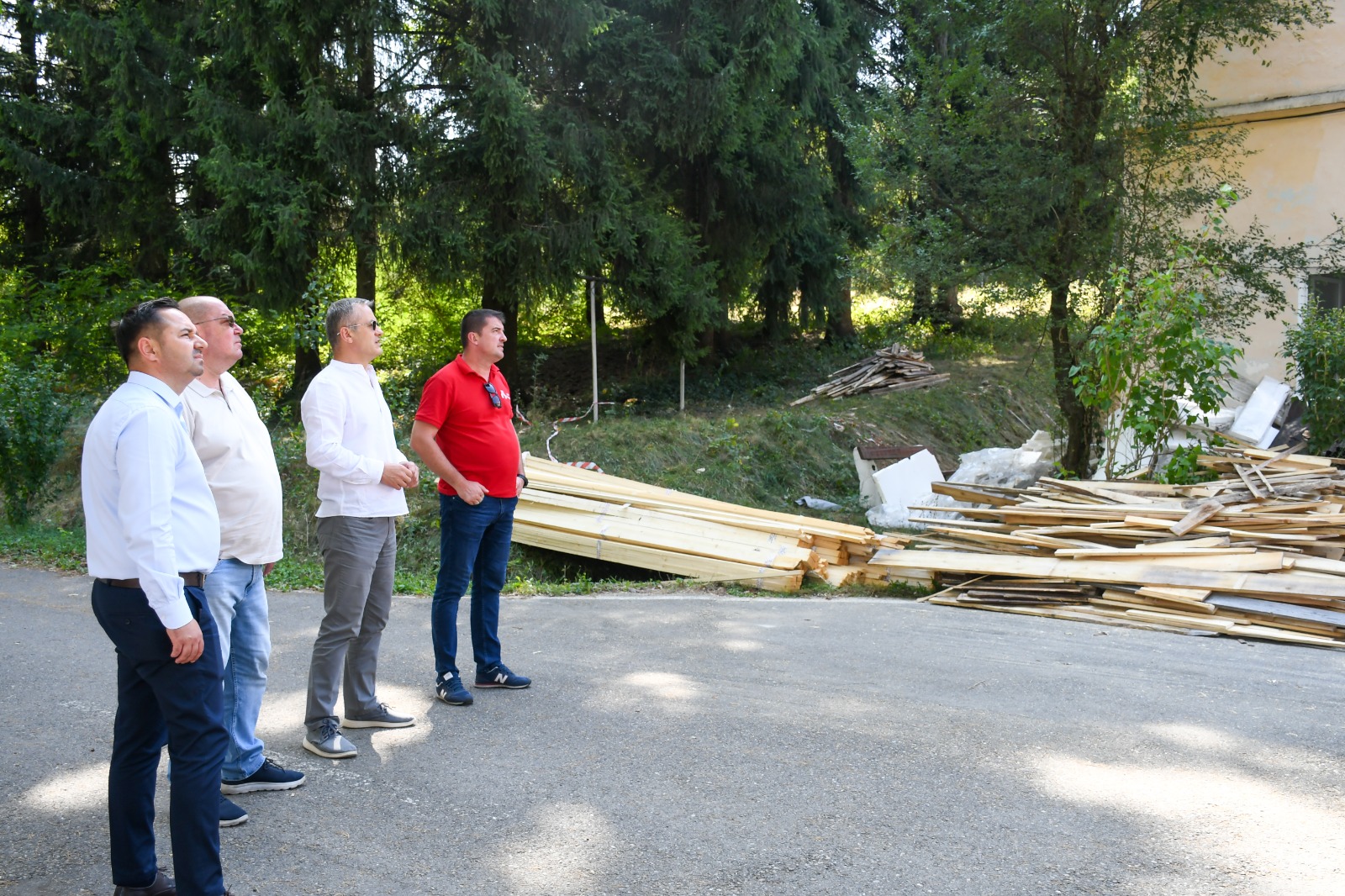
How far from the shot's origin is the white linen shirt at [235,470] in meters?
4.19

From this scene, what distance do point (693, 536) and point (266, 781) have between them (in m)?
5.54

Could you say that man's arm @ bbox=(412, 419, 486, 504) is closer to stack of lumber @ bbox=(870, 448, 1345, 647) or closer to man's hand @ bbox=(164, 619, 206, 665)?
man's hand @ bbox=(164, 619, 206, 665)

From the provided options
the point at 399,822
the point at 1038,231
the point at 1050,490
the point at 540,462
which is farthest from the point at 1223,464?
the point at 399,822

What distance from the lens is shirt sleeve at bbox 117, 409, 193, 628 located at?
3.31 meters

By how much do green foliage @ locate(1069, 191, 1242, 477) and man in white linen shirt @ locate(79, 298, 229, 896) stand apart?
9.75 m

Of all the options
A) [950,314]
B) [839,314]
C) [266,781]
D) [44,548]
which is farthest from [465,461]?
[950,314]

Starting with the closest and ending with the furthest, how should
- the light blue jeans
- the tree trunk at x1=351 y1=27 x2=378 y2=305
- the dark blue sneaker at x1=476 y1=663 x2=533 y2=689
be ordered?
1. the light blue jeans
2. the dark blue sneaker at x1=476 y1=663 x2=533 y2=689
3. the tree trunk at x1=351 y1=27 x2=378 y2=305

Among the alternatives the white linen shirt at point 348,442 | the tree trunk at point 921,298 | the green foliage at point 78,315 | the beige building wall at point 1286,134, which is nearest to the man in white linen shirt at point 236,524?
the white linen shirt at point 348,442

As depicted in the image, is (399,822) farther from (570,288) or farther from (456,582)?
(570,288)

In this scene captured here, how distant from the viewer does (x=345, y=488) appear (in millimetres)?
4922

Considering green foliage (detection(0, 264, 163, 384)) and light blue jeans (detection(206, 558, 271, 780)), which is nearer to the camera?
light blue jeans (detection(206, 558, 271, 780))

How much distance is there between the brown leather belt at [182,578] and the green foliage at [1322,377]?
40.3ft

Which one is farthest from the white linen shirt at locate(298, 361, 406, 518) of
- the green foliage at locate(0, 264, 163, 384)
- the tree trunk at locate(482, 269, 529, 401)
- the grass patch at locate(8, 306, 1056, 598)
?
the green foliage at locate(0, 264, 163, 384)

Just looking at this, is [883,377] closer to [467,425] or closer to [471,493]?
[467,425]
